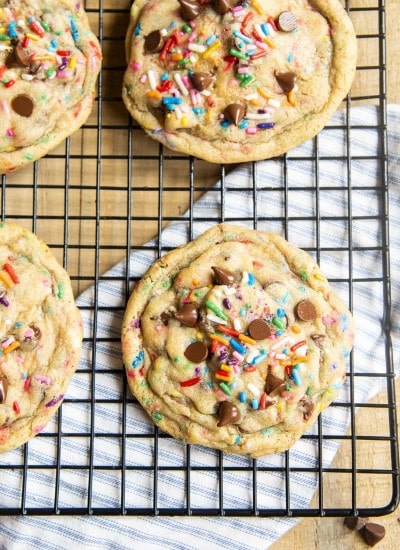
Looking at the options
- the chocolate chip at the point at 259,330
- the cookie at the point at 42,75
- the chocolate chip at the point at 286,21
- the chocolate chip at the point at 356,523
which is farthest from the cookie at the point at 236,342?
the chocolate chip at the point at 286,21

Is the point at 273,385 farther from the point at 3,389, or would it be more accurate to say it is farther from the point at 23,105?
the point at 23,105

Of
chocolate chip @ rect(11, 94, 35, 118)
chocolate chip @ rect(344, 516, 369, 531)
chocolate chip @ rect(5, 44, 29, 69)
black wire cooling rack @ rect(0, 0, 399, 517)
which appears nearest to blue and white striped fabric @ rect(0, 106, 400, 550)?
black wire cooling rack @ rect(0, 0, 399, 517)

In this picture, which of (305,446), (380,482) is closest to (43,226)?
(305,446)

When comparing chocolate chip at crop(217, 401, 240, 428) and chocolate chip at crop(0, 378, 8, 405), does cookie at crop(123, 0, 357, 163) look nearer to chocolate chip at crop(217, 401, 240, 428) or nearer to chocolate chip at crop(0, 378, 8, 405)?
chocolate chip at crop(217, 401, 240, 428)

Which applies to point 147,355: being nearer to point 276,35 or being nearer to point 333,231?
point 333,231

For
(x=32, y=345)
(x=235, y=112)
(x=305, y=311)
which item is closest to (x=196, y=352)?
(x=305, y=311)

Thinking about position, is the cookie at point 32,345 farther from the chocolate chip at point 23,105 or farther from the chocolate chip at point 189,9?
the chocolate chip at point 189,9
